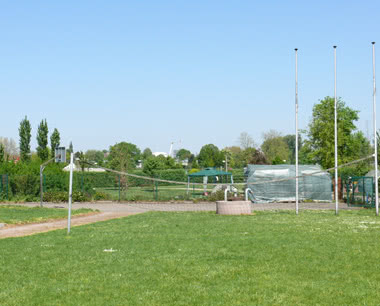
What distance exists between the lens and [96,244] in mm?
14234

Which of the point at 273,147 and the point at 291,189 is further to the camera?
the point at 273,147

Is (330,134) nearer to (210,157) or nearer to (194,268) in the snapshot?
(194,268)

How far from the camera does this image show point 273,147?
392 ft

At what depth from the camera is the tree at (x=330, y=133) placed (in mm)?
47344

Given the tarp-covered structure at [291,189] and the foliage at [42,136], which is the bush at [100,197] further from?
the foliage at [42,136]

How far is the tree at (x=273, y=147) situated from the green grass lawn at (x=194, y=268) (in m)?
101

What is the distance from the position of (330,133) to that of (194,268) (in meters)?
39.4

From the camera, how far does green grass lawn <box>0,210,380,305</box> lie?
26.5 feet

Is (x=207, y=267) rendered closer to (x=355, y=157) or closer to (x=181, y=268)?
(x=181, y=268)

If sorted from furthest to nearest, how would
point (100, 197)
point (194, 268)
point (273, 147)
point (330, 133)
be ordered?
point (273, 147) < point (330, 133) < point (100, 197) < point (194, 268)

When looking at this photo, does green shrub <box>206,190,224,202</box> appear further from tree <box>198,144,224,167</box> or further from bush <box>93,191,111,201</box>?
tree <box>198,144,224,167</box>

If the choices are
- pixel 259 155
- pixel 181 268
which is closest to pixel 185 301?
pixel 181 268

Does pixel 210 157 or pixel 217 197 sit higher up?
pixel 210 157

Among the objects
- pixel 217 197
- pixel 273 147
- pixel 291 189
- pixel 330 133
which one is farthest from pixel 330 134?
pixel 273 147
